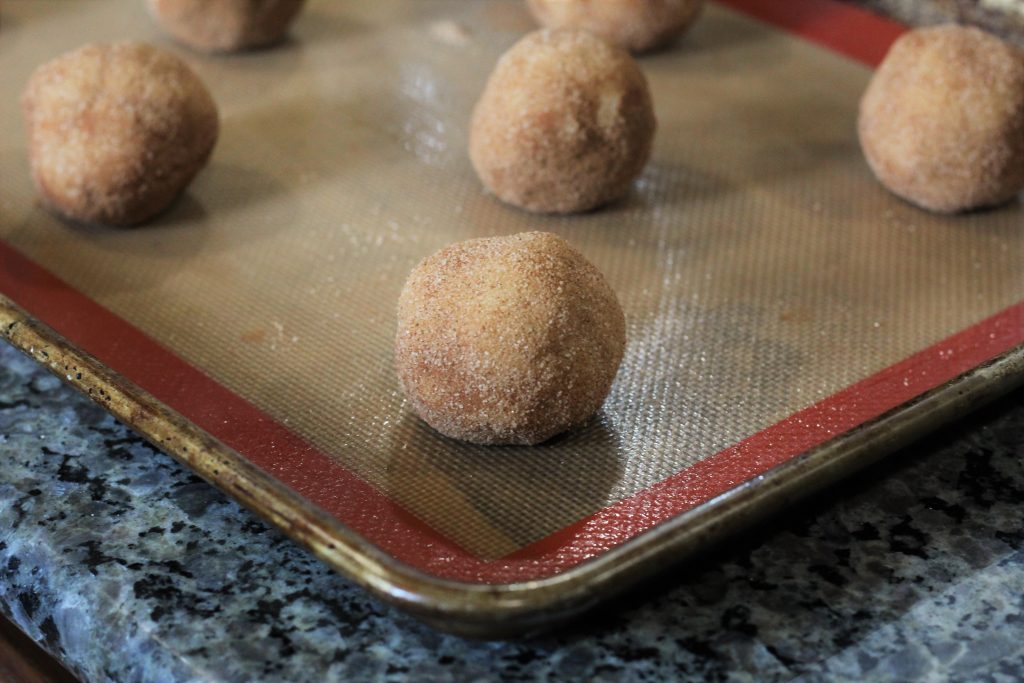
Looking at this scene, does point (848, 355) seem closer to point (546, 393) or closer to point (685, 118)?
point (546, 393)

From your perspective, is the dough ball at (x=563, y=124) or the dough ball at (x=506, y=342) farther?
the dough ball at (x=563, y=124)

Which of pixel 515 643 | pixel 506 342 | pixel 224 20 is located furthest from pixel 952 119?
pixel 224 20

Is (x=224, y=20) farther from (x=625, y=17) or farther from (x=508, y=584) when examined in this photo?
(x=508, y=584)

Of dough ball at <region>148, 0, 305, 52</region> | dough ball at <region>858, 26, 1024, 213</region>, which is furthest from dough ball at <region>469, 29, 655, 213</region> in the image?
dough ball at <region>148, 0, 305, 52</region>

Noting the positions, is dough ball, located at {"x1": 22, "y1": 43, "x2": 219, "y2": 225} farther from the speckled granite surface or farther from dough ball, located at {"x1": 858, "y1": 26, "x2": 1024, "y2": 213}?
the speckled granite surface

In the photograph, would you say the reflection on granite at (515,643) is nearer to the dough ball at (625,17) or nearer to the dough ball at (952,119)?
the dough ball at (952,119)

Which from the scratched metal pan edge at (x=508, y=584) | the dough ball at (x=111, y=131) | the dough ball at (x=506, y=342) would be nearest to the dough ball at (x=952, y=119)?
the scratched metal pan edge at (x=508, y=584)
